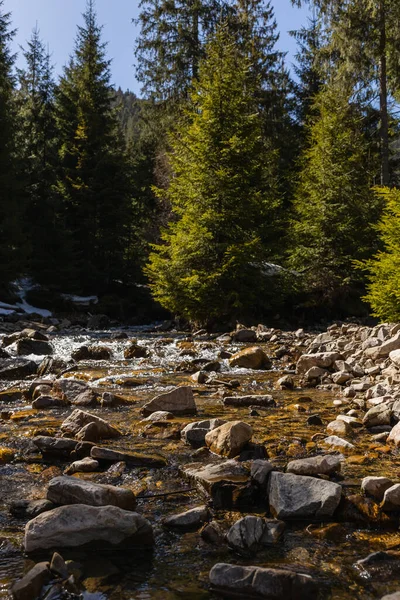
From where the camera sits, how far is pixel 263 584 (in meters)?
2.35

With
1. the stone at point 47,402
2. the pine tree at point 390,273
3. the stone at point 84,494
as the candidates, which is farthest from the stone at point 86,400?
the pine tree at point 390,273

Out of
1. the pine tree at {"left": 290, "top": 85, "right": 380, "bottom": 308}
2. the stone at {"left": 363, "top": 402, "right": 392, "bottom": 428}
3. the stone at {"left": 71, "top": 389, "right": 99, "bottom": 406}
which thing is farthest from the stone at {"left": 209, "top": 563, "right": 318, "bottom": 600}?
the pine tree at {"left": 290, "top": 85, "right": 380, "bottom": 308}

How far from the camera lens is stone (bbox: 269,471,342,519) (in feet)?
10.4

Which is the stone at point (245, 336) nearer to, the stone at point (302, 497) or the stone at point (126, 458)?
the stone at point (126, 458)

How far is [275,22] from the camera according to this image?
2716 cm

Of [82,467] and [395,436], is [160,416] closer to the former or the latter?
[82,467]

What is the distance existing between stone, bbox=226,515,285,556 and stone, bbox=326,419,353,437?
217cm

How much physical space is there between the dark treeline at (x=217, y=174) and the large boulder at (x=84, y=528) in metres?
9.47

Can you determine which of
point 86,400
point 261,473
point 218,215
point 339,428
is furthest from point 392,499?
point 218,215

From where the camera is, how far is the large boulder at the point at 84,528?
2.78 meters

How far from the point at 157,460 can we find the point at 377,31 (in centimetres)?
2123

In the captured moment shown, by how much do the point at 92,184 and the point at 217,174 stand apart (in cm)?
1104

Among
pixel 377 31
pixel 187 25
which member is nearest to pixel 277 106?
pixel 187 25

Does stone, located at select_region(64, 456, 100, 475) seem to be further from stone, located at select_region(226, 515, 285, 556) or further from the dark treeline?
the dark treeline
